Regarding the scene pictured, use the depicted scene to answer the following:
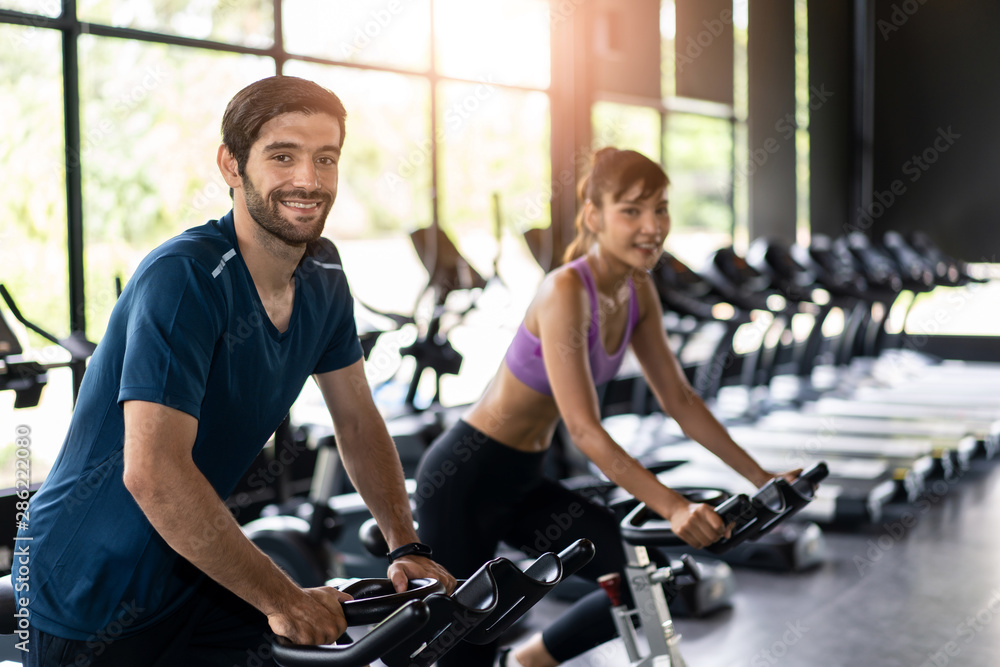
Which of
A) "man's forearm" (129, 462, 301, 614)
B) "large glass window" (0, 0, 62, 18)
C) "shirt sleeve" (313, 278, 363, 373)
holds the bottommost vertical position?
"man's forearm" (129, 462, 301, 614)

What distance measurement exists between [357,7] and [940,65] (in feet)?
21.2

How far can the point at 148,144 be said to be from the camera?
5250mm

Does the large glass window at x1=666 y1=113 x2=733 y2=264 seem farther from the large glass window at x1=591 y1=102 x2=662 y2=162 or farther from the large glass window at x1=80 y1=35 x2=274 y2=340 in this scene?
the large glass window at x1=80 y1=35 x2=274 y2=340

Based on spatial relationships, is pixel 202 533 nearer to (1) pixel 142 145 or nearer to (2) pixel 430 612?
(2) pixel 430 612

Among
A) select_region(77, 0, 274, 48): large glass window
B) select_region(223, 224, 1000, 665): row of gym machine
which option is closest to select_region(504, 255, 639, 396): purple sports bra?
select_region(223, 224, 1000, 665): row of gym machine

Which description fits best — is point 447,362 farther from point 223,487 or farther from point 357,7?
point 223,487

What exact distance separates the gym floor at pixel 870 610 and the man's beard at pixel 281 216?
81.2 inches

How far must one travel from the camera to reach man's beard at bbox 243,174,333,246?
1373mm

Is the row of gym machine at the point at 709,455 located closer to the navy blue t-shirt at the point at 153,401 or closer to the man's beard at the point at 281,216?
A: the navy blue t-shirt at the point at 153,401

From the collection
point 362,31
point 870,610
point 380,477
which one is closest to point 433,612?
point 380,477

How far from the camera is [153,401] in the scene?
1.21m

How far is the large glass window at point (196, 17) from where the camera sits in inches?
154

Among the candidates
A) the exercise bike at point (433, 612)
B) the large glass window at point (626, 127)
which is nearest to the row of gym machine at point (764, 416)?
the exercise bike at point (433, 612)

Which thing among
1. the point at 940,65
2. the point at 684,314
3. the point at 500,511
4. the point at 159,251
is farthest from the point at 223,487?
the point at 940,65
